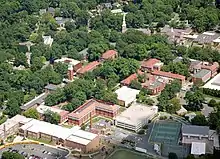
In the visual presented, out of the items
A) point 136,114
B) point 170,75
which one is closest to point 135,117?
point 136,114

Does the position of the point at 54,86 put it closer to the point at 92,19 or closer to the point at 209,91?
the point at 209,91

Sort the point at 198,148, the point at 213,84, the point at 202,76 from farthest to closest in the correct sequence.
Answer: the point at 202,76 → the point at 213,84 → the point at 198,148

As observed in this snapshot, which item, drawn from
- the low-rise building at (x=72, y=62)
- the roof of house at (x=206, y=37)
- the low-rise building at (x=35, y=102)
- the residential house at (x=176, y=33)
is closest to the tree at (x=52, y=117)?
the low-rise building at (x=35, y=102)

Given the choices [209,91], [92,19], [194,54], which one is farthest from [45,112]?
[92,19]

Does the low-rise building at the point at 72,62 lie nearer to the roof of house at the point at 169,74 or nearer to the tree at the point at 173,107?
the roof of house at the point at 169,74

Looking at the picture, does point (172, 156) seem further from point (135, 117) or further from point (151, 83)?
point (151, 83)

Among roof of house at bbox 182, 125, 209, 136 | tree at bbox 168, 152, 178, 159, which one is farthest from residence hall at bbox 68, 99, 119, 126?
tree at bbox 168, 152, 178, 159
